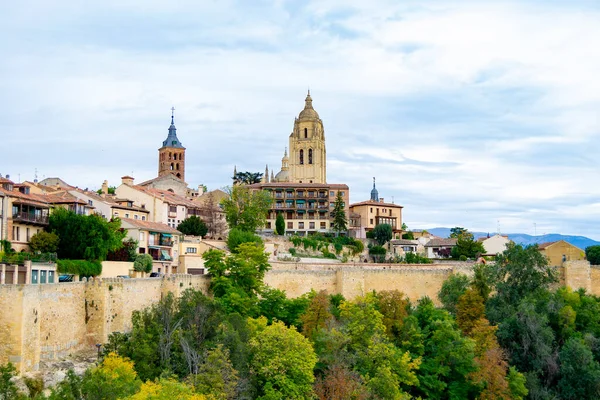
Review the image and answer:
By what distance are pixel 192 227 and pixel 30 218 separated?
72.9ft

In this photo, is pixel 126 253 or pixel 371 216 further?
pixel 371 216

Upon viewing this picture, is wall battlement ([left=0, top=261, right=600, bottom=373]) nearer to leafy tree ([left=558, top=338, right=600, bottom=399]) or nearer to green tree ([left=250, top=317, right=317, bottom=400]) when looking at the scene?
green tree ([left=250, top=317, right=317, bottom=400])

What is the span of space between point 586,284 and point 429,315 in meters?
16.6

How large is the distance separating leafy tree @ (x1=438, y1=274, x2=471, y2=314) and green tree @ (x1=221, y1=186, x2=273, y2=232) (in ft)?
74.2

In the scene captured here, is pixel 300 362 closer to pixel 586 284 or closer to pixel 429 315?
pixel 429 315

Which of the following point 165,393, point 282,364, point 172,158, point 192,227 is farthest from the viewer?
point 172,158

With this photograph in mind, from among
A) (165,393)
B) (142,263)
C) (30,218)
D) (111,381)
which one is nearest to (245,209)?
(142,263)

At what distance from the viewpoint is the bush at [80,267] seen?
42031 mm

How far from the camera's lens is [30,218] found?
4666 centimetres

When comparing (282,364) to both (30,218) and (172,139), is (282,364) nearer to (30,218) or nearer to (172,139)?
(30,218)

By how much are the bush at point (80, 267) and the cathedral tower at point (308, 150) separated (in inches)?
2269

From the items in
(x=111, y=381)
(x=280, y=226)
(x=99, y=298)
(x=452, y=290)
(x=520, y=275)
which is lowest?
(x=111, y=381)

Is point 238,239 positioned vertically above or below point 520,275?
above

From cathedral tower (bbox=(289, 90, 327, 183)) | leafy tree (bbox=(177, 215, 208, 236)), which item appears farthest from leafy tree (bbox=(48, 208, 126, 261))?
cathedral tower (bbox=(289, 90, 327, 183))
